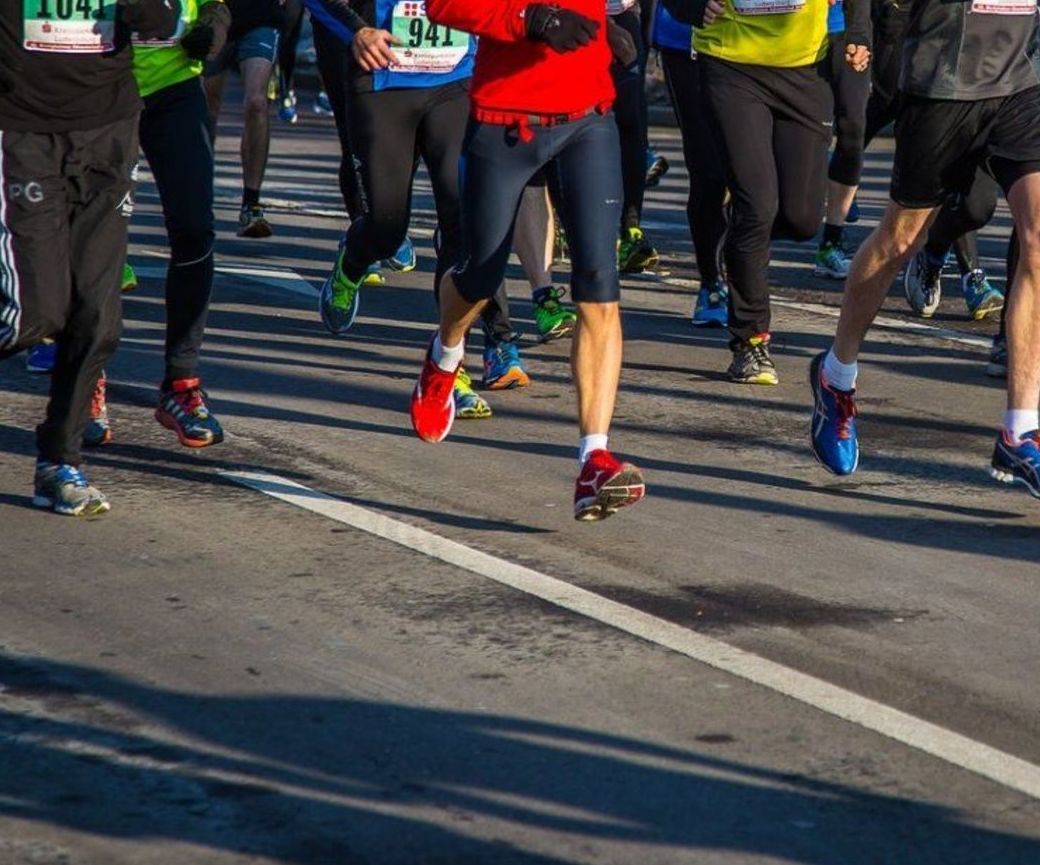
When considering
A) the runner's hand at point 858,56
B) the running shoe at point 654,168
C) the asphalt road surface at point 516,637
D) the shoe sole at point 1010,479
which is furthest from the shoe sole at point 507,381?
the running shoe at point 654,168

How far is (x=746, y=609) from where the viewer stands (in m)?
5.88

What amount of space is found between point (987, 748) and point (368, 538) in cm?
227

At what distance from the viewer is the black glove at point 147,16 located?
21.8 ft

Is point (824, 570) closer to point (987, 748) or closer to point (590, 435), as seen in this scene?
point (590, 435)

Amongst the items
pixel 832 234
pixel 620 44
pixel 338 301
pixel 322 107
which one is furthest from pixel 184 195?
pixel 322 107

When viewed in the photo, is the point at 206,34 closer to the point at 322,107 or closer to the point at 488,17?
the point at 488,17

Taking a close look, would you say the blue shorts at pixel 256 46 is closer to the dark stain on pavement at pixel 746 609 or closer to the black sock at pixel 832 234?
the black sock at pixel 832 234

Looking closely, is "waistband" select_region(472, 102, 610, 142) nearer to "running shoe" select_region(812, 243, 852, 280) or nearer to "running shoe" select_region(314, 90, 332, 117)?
"running shoe" select_region(812, 243, 852, 280)

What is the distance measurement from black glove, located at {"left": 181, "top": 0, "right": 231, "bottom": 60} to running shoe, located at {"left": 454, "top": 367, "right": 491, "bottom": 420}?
5.12ft

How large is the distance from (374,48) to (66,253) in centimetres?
178

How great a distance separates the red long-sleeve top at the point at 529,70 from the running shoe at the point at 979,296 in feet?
14.9

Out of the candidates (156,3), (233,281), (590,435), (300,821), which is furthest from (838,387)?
(233,281)

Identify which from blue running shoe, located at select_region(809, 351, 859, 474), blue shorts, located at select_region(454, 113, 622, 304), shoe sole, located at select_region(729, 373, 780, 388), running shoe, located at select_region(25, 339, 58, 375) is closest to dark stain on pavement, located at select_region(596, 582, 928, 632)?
blue shorts, located at select_region(454, 113, 622, 304)

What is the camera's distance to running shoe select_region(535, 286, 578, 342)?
32.2 feet
